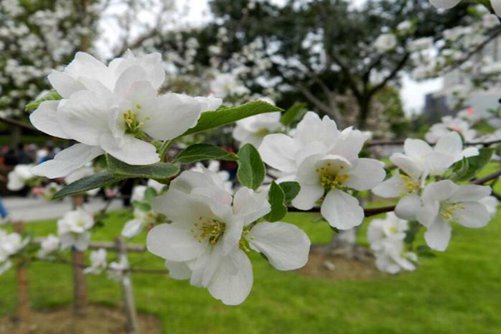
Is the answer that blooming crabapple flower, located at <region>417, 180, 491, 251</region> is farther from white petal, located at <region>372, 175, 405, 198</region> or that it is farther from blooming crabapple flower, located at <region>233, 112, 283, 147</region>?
blooming crabapple flower, located at <region>233, 112, 283, 147</region>

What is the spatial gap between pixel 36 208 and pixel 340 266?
233 inches

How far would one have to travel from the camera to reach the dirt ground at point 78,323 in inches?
129

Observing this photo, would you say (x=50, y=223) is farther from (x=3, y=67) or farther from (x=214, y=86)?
(x=214, y=86)

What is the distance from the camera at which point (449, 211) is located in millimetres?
649

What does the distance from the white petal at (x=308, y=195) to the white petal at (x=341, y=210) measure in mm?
12

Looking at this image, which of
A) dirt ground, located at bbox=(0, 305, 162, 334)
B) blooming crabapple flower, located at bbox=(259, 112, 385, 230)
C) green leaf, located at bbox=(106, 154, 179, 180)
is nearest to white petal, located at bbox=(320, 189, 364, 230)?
blooming crabapple flower, located at bbox=(259, 112, 385, 230)

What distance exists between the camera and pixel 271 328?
321 cm

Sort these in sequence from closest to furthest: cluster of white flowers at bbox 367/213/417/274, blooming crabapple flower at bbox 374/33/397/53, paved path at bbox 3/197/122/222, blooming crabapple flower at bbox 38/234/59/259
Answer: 1. cluster of white flowers at bbox 367/213/417/274
2. blooming crabapple flower at bbox 38/234/59/259
3. blooming crabapple flower at bbox 374/33/397/53
4. paved path at bbox 3/197/122/222

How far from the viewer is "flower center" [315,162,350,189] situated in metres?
0.57

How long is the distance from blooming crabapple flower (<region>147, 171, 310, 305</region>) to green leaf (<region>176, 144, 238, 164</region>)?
2 cm

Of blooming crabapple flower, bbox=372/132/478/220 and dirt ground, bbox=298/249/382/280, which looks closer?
blooming crabapple flower, bbox=372/132/478/220

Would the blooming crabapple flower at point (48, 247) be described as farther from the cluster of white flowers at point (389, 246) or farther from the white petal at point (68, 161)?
the white petal at point (68, 161)

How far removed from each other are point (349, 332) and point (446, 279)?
5.04ft

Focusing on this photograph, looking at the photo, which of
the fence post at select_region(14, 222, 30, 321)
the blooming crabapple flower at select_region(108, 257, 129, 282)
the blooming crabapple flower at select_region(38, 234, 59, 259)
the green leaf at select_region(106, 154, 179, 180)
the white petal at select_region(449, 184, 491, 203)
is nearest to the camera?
the green leaf at select_region(106, 154, 179, 180)
